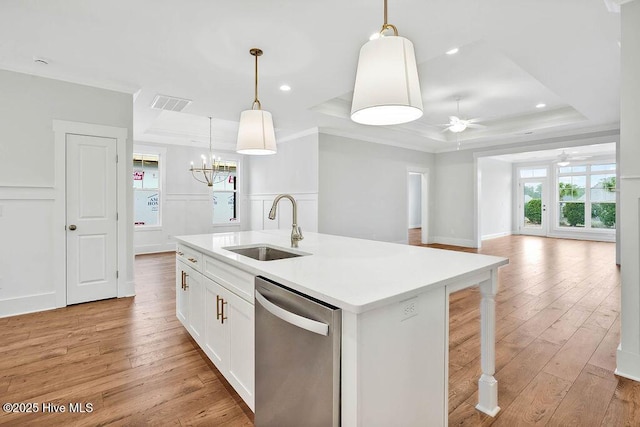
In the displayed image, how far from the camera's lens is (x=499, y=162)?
1038 centimetres

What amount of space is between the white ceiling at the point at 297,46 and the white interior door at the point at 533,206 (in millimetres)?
5865

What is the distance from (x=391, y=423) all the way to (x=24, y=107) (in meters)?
4.48

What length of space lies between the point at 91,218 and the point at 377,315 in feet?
12.8

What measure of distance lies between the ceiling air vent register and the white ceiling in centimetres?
13

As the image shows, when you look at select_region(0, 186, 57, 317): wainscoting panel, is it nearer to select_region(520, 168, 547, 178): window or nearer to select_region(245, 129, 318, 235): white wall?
select_region(245, 129, 318, 235): white wall

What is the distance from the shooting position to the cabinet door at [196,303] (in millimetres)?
2258

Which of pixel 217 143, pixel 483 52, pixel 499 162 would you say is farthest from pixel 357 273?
pixel 499 162

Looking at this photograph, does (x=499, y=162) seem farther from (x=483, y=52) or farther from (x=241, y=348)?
(x=241, y=348)

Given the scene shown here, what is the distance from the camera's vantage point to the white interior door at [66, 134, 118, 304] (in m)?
3.59

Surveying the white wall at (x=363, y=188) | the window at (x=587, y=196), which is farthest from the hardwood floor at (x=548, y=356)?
the window at (x=587, y=196)

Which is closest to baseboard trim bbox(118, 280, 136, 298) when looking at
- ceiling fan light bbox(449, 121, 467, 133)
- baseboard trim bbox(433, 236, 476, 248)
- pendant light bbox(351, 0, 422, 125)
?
pendant light bbox(351, 0, 422, 125)

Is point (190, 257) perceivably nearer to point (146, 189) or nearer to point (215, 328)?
point (215, 328)

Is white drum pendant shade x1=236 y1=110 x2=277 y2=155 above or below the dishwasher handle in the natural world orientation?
above

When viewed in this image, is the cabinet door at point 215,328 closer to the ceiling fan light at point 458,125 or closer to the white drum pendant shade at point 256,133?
the white drum pendant shade at point 256,133
